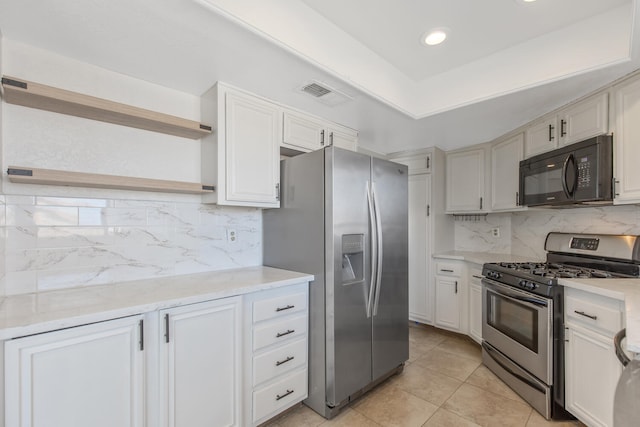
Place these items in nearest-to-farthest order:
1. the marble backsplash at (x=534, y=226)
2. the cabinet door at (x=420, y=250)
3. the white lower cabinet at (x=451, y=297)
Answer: the marble backsplash at (x=534, y=226), the white lower cabinet at (x=451, y=297), the cabinet door at (x=420, y=250)

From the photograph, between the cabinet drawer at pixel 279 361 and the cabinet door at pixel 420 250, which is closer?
Result: the cabinet drawer at pixel 279 361

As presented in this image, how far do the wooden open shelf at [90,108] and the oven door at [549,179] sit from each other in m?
2.61

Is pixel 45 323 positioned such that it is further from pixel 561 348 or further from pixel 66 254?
pixel 561 348

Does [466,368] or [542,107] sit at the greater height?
[542,107]

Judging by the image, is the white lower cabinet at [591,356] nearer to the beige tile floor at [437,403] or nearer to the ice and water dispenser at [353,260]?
the beige tile floor at [437,403]

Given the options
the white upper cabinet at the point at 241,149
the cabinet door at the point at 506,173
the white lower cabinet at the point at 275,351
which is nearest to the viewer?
the white lower cabinet at the point at 275,351

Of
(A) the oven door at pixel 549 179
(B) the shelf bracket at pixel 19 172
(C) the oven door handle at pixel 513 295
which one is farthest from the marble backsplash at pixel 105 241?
(A) the oven door at pixel 549 179

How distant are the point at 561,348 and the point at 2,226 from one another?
335 centimetres

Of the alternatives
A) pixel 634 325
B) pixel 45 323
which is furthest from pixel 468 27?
pixel 45 323

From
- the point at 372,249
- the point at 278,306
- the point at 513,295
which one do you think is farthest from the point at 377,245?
the point at 513,295

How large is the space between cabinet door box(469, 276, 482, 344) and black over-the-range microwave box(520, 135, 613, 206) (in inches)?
37.0

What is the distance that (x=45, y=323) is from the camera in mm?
1105

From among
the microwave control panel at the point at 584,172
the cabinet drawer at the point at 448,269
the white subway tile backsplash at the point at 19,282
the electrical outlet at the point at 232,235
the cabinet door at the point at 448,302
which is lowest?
the cabinet door at the point at 448,302

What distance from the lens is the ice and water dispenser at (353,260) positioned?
2.04 m
